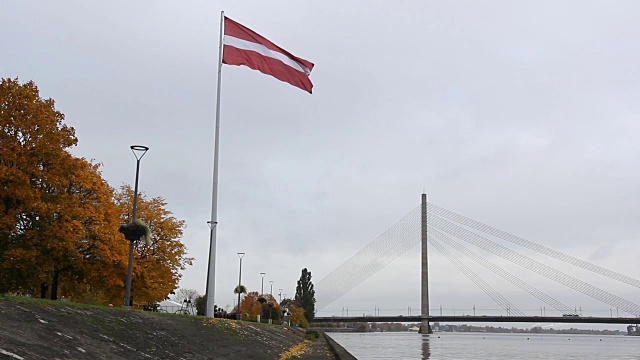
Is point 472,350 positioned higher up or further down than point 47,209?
further down

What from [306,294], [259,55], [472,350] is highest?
[259,55]

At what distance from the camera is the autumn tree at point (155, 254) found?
38500mm

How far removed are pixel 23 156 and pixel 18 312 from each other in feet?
60.0

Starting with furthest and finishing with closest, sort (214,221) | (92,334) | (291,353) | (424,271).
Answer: (424,271) → (291,353) → (214,221) → (92,334)

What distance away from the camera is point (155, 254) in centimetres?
4034

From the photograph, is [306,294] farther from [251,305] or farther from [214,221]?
[214,221]

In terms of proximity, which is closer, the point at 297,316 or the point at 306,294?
the point at 297,316

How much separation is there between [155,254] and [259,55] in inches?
798

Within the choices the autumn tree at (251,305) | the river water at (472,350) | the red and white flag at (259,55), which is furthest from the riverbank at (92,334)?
the autumn tree at (251,305)

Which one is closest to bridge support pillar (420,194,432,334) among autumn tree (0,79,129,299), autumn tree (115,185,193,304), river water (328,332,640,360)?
river water (328,332,640,360)

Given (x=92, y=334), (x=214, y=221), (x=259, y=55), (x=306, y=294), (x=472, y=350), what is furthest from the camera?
(x=306, y=294)

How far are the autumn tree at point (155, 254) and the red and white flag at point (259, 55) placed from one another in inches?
689

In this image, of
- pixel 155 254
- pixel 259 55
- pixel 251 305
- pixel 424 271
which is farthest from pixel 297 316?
pixel 259 55

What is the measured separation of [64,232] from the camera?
93.2 feet
